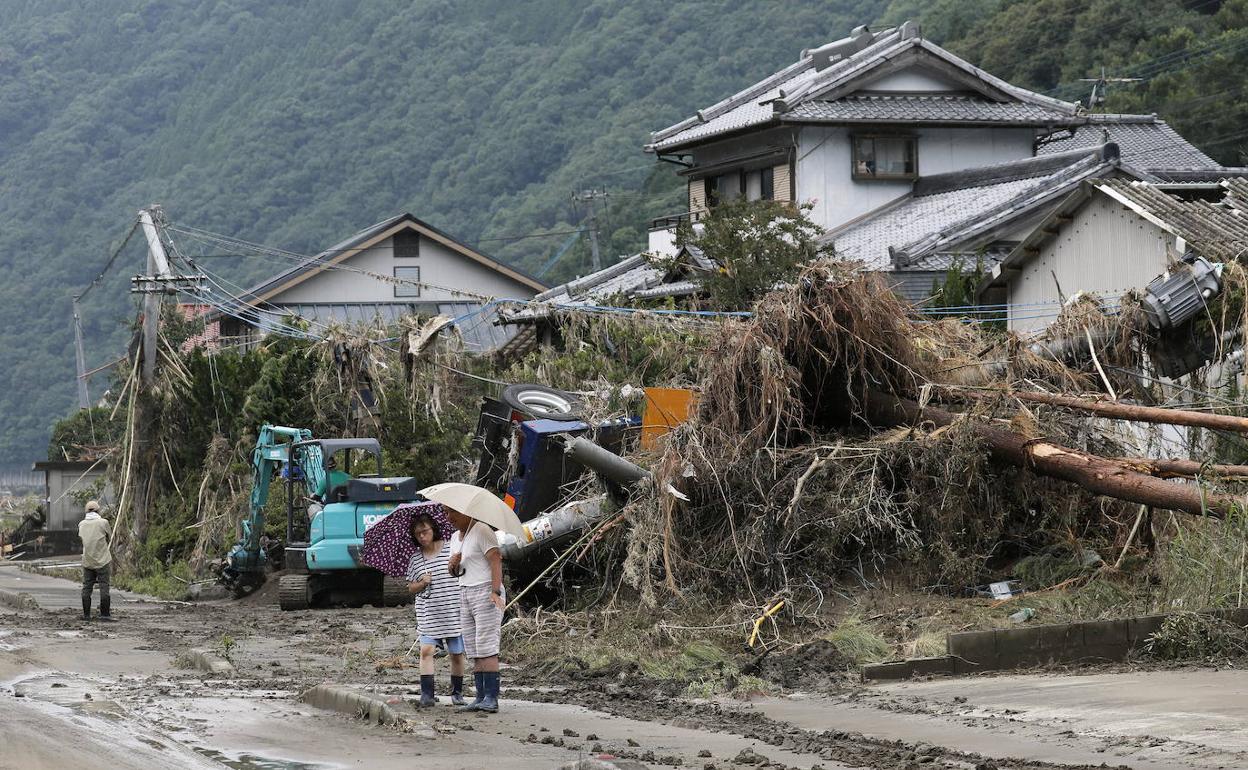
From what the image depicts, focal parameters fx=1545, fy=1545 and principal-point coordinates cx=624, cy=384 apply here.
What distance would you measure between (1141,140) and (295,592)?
97.6ft

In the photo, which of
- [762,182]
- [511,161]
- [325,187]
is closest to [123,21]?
[325,187]

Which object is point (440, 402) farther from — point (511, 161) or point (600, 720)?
point (511, 161)

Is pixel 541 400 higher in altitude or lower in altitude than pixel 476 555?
higher

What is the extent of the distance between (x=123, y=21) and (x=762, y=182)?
76.7 m

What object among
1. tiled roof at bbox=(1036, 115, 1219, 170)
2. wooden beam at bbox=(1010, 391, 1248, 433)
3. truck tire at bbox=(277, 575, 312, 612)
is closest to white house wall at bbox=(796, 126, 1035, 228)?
tiled roof at bbox=(1036, 115, 1219, 170)

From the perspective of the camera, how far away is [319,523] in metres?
21.5

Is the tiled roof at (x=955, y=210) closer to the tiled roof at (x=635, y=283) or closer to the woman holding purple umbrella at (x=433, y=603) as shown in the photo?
the tiled roof at (x=635, y=283)

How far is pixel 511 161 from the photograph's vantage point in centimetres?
7462

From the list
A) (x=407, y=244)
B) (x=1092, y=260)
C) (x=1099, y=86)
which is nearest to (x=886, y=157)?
(x=1099, y=86)

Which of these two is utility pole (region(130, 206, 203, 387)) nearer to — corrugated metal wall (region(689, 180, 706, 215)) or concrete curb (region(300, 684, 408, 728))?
corrugated metal wall (region(689, 180, 706, 215))

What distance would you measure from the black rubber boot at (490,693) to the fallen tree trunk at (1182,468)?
5.84 meters

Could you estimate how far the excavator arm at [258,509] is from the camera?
23.8m

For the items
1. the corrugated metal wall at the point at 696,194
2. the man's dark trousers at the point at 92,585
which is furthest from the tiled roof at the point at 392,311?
the man's dark trousers at the point at 92,585

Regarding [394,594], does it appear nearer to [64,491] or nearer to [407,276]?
[64,491]
